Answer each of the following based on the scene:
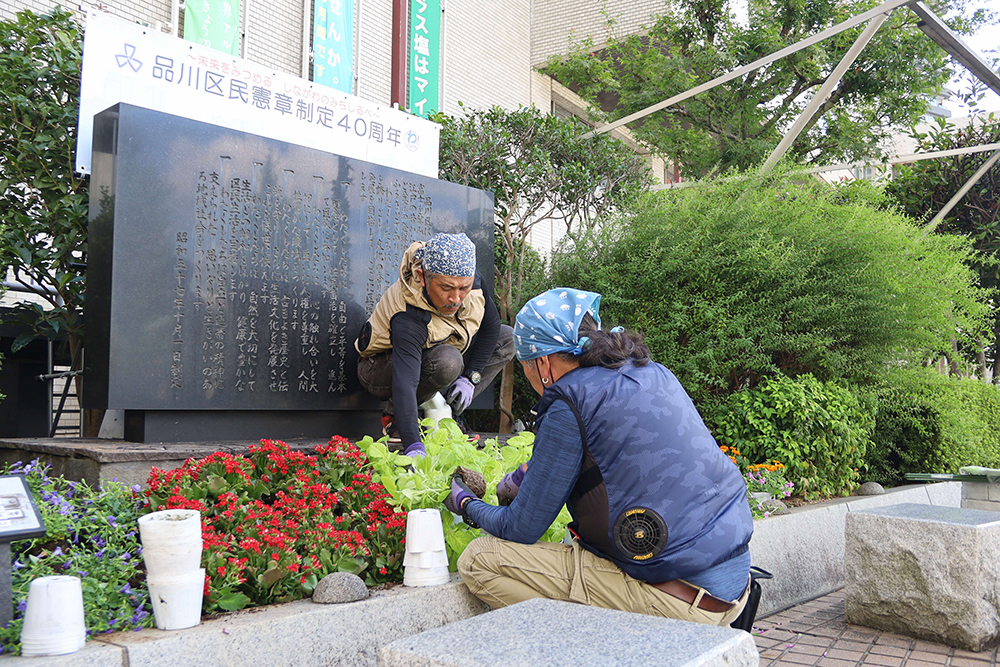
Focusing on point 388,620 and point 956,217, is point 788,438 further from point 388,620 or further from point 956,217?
point 956,217

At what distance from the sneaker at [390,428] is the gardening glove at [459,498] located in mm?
1803

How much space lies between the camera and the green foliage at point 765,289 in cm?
585

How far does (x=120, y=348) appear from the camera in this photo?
3.90 meters

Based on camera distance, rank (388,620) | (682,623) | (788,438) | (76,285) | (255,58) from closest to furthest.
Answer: (682,623) < (388,620) < (76,285) < (788,438) < (255,58)

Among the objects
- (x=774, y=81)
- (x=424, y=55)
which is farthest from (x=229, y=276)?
(x=774, y=81)

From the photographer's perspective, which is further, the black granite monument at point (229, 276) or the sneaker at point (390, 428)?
the sneaker at point (390, 428)

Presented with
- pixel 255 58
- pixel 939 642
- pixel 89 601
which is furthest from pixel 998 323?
pixel 89 601

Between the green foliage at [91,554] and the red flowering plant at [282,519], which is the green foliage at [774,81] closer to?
the red flowering plant at [282,519]

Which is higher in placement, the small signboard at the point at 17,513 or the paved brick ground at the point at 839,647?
the small signboard at the point at 17,513

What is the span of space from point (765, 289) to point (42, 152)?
16.8 ft

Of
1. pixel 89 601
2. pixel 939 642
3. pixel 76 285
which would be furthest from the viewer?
pixel 76 285

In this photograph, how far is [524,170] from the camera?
727 cm

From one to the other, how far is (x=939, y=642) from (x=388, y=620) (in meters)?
2.88

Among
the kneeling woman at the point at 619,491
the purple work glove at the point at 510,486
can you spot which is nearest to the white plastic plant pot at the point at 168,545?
the kneeling woman at the point at 619,491
